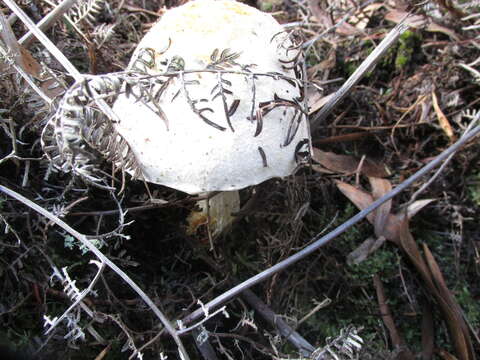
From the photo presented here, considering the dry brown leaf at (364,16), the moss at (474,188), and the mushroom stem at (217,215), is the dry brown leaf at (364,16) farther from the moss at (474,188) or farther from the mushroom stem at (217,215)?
the mushroom stem at (217,215)

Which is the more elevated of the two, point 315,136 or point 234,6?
point 234,6

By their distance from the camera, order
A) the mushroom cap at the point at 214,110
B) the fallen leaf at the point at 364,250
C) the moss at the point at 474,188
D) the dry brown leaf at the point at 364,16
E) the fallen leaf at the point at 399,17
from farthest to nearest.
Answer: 1. the dry brown leaf at the point at 364,16
2. the fallen leaf at the point at 399,17
3. the moss at the point at 474,188
4. the fallen leaf at the point at 364,250
5. the mushroom cap at the point at 214,110

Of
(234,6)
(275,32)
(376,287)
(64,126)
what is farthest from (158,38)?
(376,287)

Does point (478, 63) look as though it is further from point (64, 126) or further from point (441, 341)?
point (64, 126)

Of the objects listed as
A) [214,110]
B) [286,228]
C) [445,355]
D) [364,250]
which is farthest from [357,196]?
[214,110]

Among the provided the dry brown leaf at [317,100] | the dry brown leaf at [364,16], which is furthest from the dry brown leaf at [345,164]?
the dry brown leaf at [364,16]

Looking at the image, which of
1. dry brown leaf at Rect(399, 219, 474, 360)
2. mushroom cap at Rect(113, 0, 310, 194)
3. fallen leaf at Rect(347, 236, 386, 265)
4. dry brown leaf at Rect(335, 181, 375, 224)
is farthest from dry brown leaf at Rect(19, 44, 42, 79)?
dry brown leaf at Rect(399, 219, 474, 360)

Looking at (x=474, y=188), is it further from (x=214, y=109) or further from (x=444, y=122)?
(x=214, y=109)
